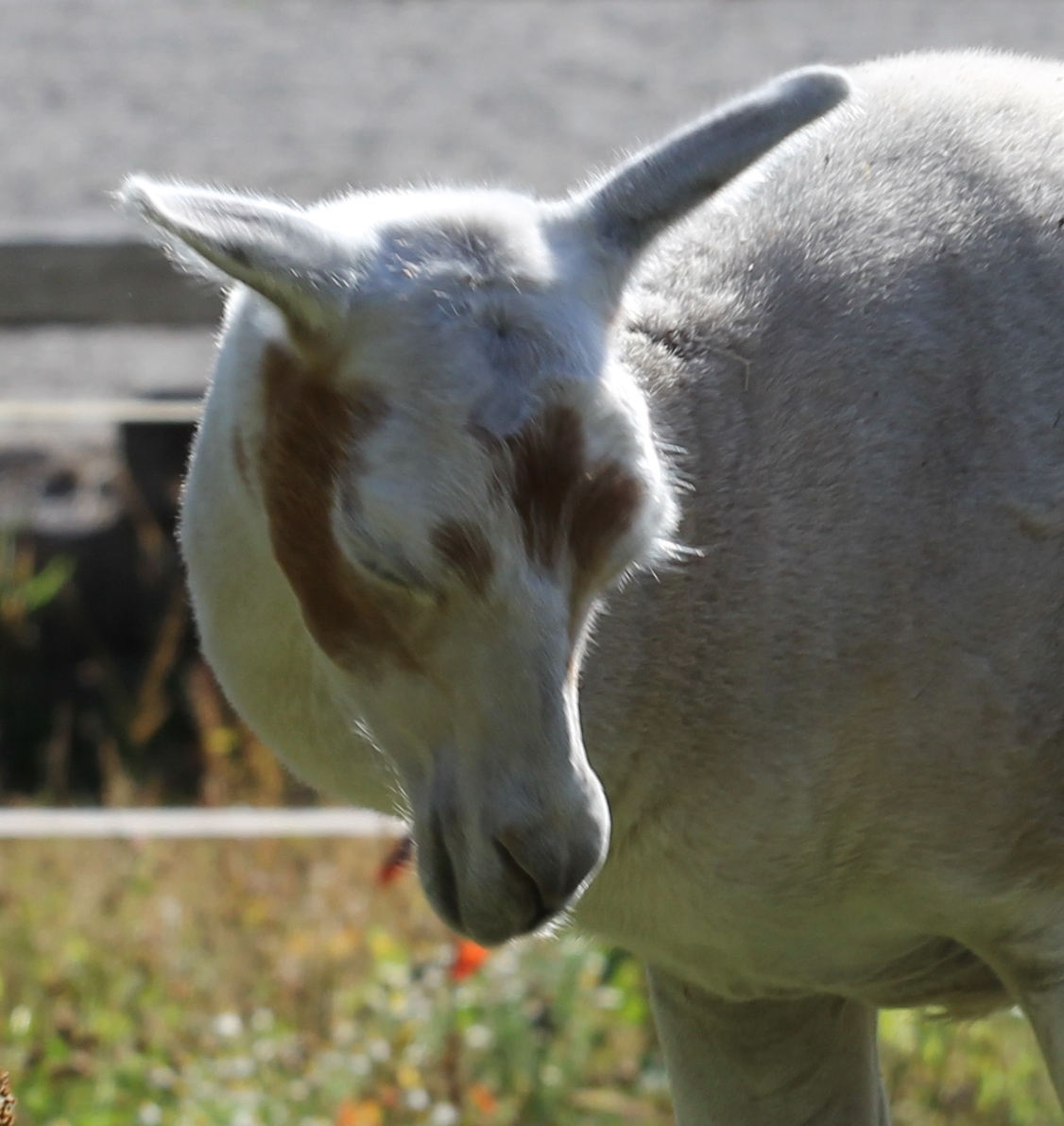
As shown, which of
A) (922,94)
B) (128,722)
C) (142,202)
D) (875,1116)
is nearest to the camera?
(142,202)

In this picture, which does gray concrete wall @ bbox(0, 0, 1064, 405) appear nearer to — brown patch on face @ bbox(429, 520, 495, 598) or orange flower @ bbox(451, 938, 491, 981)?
orange flower @ bbox(451, 938, 491, 981)

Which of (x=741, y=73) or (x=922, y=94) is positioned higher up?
(x=922, y=94)

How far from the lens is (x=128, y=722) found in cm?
666

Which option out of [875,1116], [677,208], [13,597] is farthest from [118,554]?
[677,208]

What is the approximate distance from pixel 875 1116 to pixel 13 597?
14.0 ft

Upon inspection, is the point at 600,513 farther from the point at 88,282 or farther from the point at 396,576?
the point at 88,282

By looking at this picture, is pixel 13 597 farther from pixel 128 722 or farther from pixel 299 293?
pixel 299 293

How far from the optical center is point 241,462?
2455 millimetres

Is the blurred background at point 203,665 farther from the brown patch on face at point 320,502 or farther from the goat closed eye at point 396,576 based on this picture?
the goat closed eye at point 396,576

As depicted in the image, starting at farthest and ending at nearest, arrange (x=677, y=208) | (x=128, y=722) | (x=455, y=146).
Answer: (x=455, y=146) → (x=128, y=722) → (x=677, y=208)

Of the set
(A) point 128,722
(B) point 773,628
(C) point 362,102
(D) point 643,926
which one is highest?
(B) point 773,628

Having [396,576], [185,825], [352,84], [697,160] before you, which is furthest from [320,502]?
[352,84]

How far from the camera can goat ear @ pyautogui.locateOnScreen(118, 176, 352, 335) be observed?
81.9 inches

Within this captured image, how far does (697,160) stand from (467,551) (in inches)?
21.9
